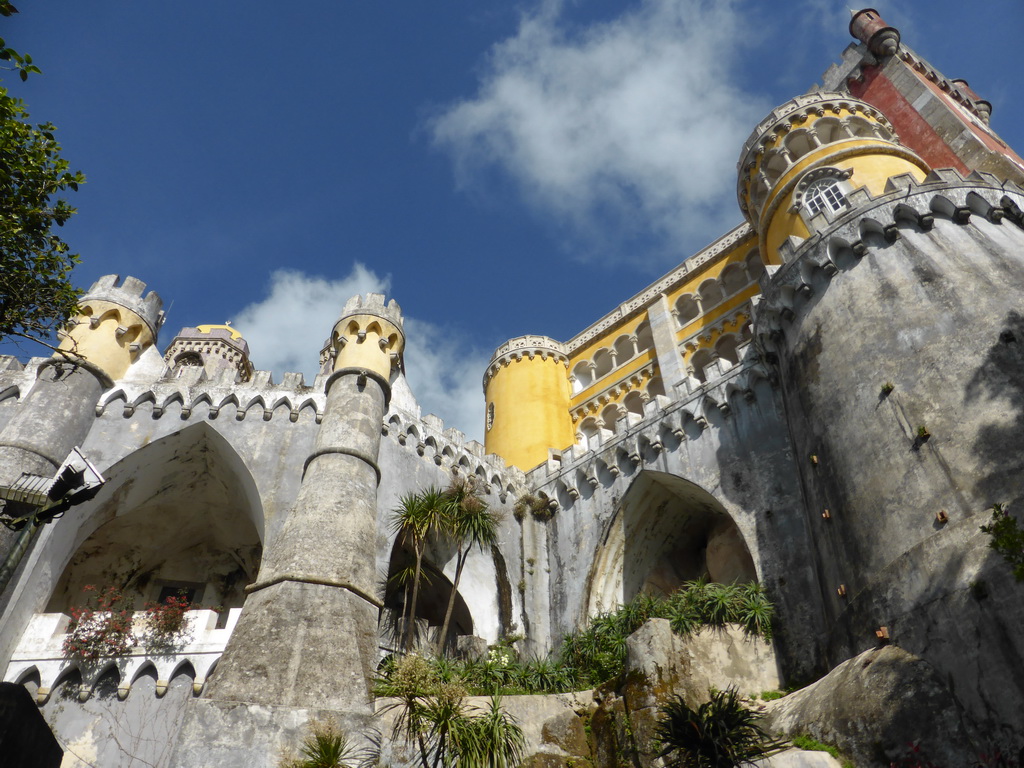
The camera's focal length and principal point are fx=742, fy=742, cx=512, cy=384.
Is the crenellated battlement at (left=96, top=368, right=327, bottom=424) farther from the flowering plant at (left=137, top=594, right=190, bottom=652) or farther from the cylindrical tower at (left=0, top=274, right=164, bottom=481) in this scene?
the flowering plant at (left=137, top=594, right=190, bottom=652)

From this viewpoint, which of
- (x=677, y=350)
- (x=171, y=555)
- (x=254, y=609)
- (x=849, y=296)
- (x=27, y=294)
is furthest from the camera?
(x=677, y=350)

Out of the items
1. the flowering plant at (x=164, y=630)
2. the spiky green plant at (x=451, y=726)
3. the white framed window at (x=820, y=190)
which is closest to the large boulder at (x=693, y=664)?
the spiky green plant at (x=451, y=726)

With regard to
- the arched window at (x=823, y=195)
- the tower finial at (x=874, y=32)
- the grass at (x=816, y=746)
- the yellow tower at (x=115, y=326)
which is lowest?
the grass at (x=816, y=746)

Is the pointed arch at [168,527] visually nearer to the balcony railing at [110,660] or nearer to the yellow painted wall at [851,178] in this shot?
the balcony railing at [110,660]

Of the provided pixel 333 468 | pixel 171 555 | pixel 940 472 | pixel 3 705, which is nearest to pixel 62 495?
pixel 3 705

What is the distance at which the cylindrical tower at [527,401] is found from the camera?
96.2 ft

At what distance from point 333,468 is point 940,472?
11.8 metres

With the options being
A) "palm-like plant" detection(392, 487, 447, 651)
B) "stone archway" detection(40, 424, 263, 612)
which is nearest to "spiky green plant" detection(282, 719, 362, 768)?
"palm-like plant" detection(392, 487, 447, 651)

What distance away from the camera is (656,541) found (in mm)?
21578

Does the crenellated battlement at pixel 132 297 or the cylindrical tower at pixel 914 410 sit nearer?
the cylindrical tower at pixel 914 410

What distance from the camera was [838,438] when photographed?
14.6 meters

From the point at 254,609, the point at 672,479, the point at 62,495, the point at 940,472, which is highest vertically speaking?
the point at 672,479

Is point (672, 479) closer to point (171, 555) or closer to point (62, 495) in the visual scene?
point (171, 555)

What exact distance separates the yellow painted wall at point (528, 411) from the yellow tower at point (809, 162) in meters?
11.0
